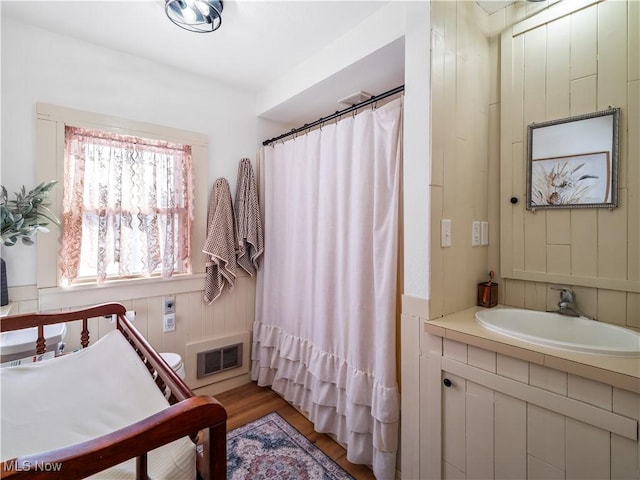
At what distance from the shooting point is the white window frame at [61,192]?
5.66 ft

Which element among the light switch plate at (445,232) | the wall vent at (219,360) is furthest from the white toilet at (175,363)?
the light switch plate at (445,232)

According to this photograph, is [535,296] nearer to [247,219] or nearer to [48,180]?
[247,219]

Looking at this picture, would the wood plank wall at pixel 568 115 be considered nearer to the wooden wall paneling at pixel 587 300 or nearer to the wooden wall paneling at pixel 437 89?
the wooden wall paneling at pixel 587 300

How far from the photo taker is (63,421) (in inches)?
35.3

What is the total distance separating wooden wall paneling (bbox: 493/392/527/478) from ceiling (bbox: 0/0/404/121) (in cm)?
171

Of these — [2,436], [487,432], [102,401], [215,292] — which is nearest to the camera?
[2,436]

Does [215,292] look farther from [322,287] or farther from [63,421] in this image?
[63,421]

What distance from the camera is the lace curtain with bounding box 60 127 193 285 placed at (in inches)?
71.7

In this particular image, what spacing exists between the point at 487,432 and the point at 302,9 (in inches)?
83.7

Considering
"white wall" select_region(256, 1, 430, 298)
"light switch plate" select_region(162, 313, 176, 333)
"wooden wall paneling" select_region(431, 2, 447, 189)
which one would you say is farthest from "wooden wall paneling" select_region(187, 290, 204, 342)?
"wooden wall paneling" select_region(431, 2, 447, 189)

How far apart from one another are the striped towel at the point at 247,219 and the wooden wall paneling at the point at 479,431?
1.75 metres

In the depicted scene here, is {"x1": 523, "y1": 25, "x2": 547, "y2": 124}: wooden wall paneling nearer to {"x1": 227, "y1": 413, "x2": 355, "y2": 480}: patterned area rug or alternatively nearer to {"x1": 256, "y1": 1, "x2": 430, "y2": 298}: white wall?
{"x1": 256, "y1": 1, "x2": 430, "y2": 298}: white wall

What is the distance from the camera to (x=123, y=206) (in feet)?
6.47

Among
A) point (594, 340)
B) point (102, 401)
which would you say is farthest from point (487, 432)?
point (102, 401)
